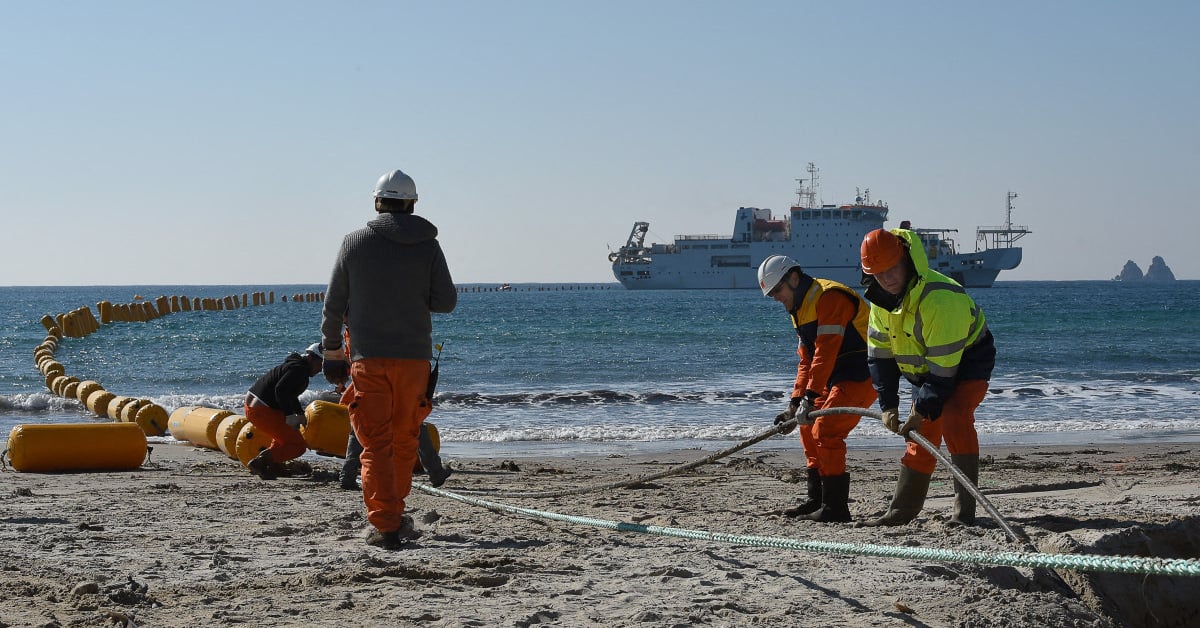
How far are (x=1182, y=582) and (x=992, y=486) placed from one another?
2.49 meters

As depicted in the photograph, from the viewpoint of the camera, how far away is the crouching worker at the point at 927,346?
475 centimetres

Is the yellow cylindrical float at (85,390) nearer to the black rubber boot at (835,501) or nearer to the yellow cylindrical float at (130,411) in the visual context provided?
the yellow cylindrical float at (130,411)

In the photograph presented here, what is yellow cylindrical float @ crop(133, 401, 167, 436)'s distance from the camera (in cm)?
1133

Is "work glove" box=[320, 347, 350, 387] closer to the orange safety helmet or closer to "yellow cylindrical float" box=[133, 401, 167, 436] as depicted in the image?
the orange safety helmet

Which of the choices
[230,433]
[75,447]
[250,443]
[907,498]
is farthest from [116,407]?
[907,498]

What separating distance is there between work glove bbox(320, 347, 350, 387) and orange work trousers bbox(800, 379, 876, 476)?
2.34 metres

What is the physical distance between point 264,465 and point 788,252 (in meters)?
82.9

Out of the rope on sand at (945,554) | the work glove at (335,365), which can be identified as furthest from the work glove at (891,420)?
the work glove at (335,365)

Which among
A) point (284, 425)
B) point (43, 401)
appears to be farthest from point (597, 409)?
point (284, 425)

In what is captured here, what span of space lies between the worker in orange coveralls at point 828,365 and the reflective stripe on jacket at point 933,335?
51 cm

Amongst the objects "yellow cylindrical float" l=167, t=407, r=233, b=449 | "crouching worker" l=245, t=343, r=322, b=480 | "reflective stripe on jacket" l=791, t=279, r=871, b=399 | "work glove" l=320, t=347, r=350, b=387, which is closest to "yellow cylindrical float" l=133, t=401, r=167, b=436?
"yellow cylindrical float" l=167, t=407, r=233, b=449

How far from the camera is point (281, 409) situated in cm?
780

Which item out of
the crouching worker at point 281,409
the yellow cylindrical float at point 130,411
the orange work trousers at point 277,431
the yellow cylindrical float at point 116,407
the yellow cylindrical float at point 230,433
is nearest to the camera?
the crouching worker at point 281,409

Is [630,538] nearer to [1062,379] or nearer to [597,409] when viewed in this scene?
[597,409]
